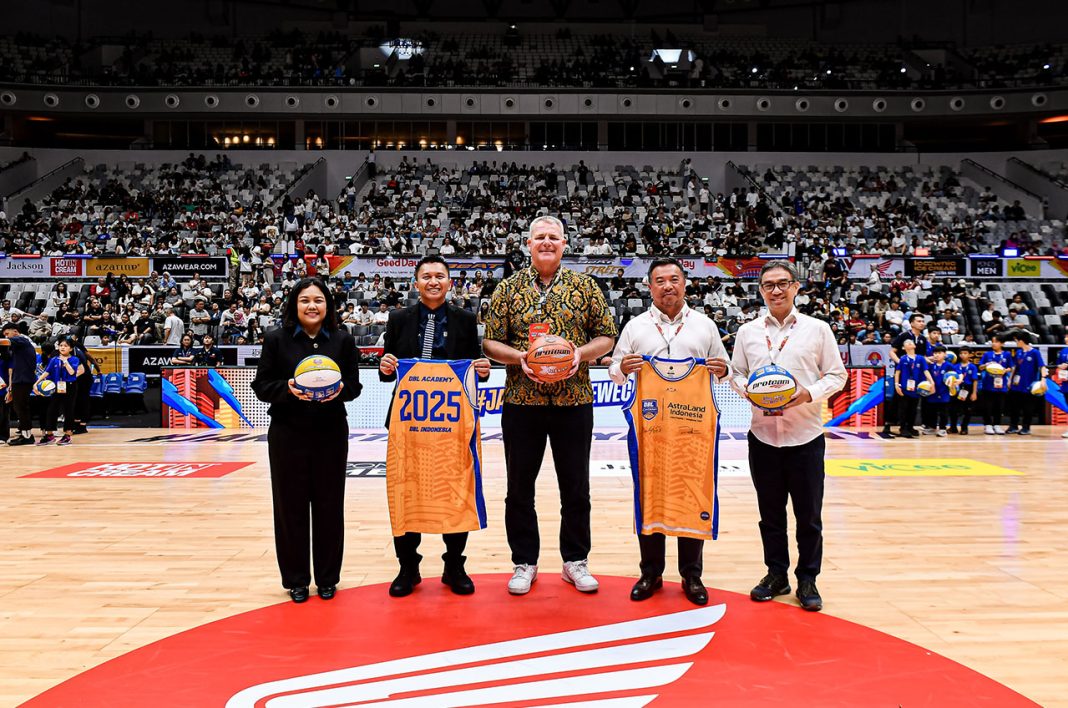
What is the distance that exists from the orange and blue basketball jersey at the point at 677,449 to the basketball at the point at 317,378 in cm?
174

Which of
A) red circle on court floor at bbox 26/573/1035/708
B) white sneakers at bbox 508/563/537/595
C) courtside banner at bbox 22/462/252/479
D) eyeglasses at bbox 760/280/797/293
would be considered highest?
eyeglasses at bbox 760/280/797/293

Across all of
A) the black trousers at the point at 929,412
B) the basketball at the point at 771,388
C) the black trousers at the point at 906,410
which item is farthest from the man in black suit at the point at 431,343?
the black trousers at the point at 929,412

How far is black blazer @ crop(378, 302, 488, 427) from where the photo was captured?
4.58 m

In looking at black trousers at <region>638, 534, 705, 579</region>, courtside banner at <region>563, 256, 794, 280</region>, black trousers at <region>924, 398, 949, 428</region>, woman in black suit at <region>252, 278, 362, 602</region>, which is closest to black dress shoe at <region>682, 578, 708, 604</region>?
black trousers at <region>638, 534, 705, 579</region>

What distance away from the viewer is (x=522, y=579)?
435cm

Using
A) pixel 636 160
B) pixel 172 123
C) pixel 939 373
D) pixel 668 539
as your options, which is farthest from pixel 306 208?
pixel 668 539

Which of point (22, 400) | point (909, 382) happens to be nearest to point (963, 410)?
point (909, 382)

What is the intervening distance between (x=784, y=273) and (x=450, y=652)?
270cm

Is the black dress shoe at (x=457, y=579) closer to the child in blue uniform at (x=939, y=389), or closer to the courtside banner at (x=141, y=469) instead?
the courtside banner at (x=141, y=469)

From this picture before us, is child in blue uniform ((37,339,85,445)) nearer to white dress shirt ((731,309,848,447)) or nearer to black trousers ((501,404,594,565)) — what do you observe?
black trousers ((501,404,594,565))

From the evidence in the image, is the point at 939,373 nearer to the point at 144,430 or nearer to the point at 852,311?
the point at 852,311

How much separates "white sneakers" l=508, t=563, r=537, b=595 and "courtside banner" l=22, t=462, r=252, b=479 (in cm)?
541

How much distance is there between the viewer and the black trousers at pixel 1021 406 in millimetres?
12469

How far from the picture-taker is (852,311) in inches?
706
